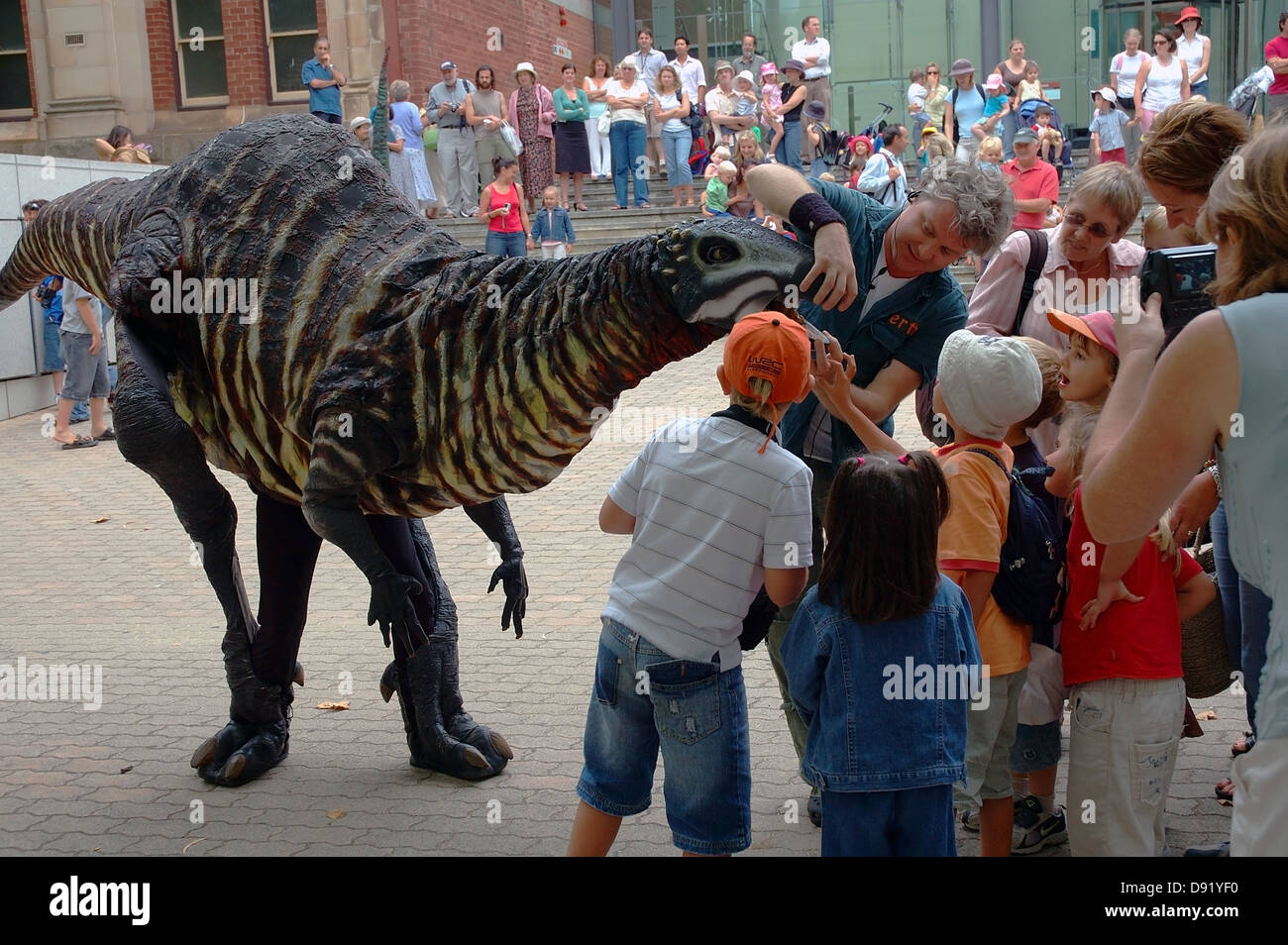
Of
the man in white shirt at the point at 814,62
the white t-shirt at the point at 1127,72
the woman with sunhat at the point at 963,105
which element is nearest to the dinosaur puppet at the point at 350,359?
the woman with sunhat at the point at 963,105

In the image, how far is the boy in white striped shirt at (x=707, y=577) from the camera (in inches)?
118

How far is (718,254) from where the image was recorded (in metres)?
3.01

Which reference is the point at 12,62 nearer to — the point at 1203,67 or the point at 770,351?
the point at 1203,67

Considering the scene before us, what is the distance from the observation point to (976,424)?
3328 millimetres

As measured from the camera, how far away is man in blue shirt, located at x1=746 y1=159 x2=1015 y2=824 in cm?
362

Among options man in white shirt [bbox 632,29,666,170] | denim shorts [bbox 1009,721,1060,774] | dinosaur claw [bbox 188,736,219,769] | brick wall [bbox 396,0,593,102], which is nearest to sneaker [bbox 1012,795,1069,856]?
denim shorts [bbox 1009,721,1060,774]

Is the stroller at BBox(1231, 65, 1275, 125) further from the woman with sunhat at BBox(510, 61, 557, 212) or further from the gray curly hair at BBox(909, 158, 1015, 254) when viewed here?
the gray curly hair at BBox(909, 158, 1015, 254)

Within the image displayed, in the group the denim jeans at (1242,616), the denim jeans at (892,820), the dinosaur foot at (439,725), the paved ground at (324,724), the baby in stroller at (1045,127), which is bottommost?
the paved ground at (324,724)

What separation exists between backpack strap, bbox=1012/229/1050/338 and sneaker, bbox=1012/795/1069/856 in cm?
151

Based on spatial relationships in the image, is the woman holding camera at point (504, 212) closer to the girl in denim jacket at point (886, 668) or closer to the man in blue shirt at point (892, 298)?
the man in blue shirt at point (892, 298)

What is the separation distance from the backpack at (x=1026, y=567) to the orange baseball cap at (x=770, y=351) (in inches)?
32.0

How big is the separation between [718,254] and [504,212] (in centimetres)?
1065

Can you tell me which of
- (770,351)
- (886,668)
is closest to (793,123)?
(770,351)

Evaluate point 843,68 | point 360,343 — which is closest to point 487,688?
point 360,343
